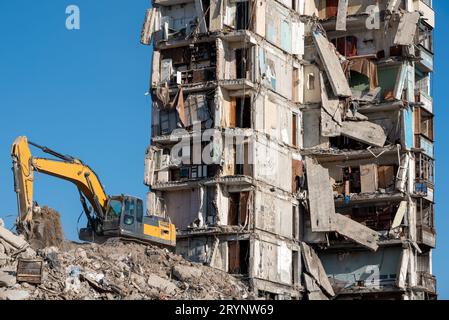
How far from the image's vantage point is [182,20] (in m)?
72.2

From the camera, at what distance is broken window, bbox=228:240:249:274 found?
67500mm

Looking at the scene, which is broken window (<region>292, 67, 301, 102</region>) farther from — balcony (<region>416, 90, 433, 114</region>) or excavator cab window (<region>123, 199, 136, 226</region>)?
excavator cab window (<region>123, 199, 136, 226</region>)

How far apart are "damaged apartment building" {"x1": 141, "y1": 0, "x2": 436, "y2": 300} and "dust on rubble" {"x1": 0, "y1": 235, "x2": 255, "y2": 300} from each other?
5.06m

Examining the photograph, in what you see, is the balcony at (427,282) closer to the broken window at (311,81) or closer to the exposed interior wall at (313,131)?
the exposed interior wall at (313,131)

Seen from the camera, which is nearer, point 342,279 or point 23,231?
point 23,231

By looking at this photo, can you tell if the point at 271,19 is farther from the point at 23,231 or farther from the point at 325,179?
the point at 23,231

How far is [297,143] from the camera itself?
7406 centimetres

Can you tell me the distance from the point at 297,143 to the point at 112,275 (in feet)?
74.3

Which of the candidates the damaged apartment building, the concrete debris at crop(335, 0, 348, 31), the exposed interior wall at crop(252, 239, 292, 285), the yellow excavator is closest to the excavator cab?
the yellow excavator

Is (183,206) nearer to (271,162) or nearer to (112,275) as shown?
(271,162)

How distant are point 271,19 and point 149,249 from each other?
724 inches

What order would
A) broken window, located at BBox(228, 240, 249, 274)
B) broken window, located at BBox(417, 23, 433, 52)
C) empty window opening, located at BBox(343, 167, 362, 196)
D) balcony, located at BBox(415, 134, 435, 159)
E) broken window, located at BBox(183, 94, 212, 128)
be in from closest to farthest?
broken window, located at BBox(228, 240, 249, 274) < broken window, located at BBox(183, 94, 212, 128) < empty window opening, located at BBox(343, 167, 362, 196) < balcony, located at BBox(415, 134, 435, 159) < broken window, located at BBox(417, 23, 433, 52)
